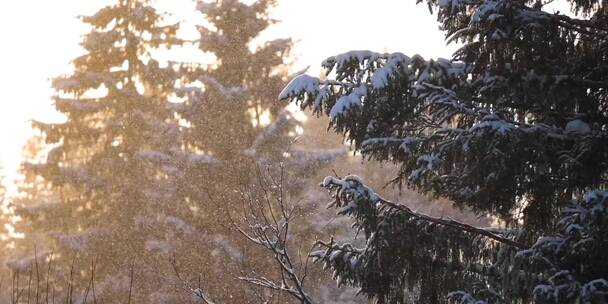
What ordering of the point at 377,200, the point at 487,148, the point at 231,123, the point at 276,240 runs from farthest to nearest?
1. the point at 231,123
2. the point at 276,240
3. the point at 377,200
4. the point at 487,148

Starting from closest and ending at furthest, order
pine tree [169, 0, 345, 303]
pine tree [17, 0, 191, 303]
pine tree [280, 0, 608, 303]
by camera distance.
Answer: pine tree [280, 0, 608, 303] < pine tree [169, 0, 345, 303] < pine tree [17, 0, 191, 303]

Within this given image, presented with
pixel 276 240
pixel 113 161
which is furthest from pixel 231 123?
pixel 276 240

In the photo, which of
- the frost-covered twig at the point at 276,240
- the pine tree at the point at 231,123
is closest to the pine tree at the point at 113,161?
the pine tree at the point at 231,123

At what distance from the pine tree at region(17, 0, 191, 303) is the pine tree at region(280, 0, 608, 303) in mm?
11606

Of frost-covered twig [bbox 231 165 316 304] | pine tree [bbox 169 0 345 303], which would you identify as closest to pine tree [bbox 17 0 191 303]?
pine tree [bbox 169 0 345 303]

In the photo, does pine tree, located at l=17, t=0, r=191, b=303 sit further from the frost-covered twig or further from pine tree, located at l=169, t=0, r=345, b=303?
the frost-covered twig

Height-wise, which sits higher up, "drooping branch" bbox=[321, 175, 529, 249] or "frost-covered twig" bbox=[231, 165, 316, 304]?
"drooping branch" bbox=[321, 175, 529, 249]

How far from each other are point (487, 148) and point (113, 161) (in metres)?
15.1

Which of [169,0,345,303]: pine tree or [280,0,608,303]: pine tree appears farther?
[169,0,345,303]: pine tree

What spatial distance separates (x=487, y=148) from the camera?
5.22 meters

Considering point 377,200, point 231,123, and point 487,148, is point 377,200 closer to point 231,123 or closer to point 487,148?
point 487,148

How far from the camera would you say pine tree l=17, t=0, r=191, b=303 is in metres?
17.5

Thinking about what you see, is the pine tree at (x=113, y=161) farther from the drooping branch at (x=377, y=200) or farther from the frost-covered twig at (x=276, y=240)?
the drooping branch at (x=377, y=200)

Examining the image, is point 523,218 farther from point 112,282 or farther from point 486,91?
point 112,282
